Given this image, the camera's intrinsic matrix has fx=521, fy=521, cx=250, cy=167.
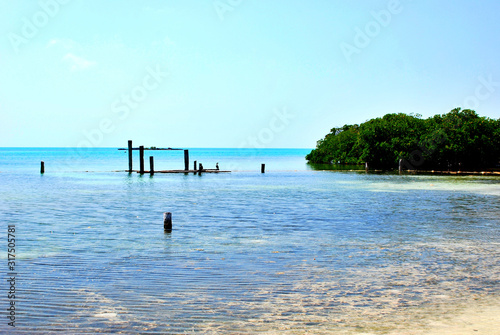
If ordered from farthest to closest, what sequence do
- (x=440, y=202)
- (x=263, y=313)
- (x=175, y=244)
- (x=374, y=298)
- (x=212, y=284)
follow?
1. (x=440, y=202)
2. (x=175, y=244)
3. (x=212, y=284)
4. (x=374, y=298)
5. (x=263, y=313)

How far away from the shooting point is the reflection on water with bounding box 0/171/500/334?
10.2 meters

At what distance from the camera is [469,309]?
35.5ft

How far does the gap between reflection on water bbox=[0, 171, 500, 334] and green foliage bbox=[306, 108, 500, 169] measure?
53740 mm

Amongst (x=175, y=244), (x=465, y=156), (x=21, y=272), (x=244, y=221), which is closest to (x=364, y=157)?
(x=465, y=156)

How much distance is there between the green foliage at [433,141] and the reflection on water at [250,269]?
5374 centimetres

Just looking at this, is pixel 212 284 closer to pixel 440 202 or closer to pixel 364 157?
pixel 440 202

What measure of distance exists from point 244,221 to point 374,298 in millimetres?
14096

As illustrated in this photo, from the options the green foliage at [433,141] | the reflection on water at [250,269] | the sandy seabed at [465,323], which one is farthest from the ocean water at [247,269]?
the green foliage at [433,141]

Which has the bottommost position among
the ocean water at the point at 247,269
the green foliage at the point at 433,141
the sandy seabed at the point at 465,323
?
the sandy seabed at the point at 465,323

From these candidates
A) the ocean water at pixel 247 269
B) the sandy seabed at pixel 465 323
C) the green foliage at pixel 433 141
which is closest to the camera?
the sandy seabed at pixel 465 323

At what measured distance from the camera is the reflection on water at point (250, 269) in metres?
10.2

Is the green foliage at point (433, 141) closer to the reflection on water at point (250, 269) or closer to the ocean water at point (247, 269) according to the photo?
the reflection on water at point (250, 269)

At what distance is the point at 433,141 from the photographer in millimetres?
81688

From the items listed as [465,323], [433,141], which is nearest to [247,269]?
[465,323]
